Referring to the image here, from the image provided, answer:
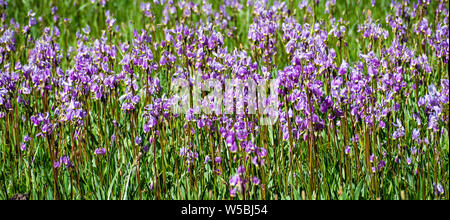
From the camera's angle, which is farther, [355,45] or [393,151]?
[355,45]

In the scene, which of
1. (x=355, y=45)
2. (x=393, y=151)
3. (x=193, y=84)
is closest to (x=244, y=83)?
(x=193, y=84)

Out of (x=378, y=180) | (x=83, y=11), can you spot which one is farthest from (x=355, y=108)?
(x=83, y=11)

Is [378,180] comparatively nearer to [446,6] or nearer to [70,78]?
[70,78]

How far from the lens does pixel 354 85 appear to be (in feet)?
8.80

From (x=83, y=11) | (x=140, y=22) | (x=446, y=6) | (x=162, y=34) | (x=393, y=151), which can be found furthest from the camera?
(x=83, y=11)

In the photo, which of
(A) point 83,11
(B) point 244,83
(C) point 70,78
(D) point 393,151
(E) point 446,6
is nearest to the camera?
(B) point 244,83

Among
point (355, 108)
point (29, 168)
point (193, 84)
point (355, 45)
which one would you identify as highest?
point (355, 45)

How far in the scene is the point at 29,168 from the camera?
9.69 feet

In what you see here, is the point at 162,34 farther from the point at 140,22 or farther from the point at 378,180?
the point at 378,180

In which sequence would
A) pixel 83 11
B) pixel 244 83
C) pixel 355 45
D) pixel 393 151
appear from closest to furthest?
pixel 244 83 → pixel 393 151 → pixel 355 45 → pixel 83 11

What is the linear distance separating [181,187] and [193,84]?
0.59 metres

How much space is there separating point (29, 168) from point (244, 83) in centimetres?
135
